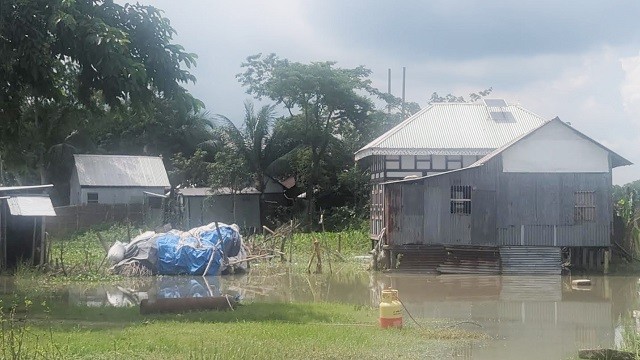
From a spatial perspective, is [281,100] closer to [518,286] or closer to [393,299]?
[518,286]

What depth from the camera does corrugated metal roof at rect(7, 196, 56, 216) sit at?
2372cm

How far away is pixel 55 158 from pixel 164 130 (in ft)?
28.8

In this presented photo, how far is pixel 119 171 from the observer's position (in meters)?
45.4

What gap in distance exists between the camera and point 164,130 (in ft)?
178

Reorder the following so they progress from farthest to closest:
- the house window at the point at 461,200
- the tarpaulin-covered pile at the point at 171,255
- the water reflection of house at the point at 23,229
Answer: the house window at the point at 461,200, the tarpaulin-covered pile at the point at 171,255, the water reflection of house at the point at 23,229

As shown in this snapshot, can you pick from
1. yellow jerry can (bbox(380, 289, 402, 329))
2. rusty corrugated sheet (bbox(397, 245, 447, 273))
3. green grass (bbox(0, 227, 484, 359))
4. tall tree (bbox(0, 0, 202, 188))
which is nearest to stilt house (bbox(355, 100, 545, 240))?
rusty corrugated sheet (bbox(397, 245, 447, 273))

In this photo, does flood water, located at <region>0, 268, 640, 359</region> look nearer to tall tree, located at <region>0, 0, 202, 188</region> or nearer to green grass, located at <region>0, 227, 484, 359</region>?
green grass, located at <region>0, 227, 484, 359</region>

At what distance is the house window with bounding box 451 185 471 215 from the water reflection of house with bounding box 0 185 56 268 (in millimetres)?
13924

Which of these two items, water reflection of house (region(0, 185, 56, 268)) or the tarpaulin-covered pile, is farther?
the tarpaulin-covered pile

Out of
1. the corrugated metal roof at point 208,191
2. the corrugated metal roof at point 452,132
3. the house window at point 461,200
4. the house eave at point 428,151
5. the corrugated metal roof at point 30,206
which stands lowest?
the corrugated metal roof at point 30,206

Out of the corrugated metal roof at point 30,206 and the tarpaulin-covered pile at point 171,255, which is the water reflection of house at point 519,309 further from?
the corrugated metal roof at point 30,206

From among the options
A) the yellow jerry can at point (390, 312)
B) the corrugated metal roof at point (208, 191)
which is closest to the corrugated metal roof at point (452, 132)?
the corrugated metal roof at point (208, 191)

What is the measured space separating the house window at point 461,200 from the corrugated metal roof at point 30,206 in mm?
13924

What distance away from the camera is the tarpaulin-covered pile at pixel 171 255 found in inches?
1018
